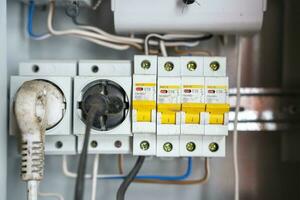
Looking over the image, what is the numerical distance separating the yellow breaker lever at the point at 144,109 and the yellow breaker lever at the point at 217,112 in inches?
4.8

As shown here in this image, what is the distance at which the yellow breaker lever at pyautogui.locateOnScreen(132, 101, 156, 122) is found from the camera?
750 mm

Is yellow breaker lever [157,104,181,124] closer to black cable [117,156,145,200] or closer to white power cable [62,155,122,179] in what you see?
black cable [117,156,145,200]

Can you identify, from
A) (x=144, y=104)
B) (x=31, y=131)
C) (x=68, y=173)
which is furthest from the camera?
(x=68, y=173)

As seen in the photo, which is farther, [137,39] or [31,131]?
[137,39]

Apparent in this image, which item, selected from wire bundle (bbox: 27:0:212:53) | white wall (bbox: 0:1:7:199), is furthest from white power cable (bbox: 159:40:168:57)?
white wall (bbox: 0:1:7:199)

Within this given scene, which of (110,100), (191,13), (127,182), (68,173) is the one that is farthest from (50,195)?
(191,13)

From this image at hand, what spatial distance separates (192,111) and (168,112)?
0.05 metres

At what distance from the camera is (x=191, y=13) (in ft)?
2.54

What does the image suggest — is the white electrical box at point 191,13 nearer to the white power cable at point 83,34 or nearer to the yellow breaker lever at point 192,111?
the white power cable at point 83,34

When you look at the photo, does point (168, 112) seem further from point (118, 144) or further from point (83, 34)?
point (83, 34)

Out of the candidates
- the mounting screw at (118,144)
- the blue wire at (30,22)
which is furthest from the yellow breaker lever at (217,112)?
the blue wire at (30,22)

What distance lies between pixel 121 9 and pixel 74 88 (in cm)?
20

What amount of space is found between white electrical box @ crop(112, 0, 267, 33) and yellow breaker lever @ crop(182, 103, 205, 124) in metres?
0.18

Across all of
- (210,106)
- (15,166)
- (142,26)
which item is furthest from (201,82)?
(15,166)
